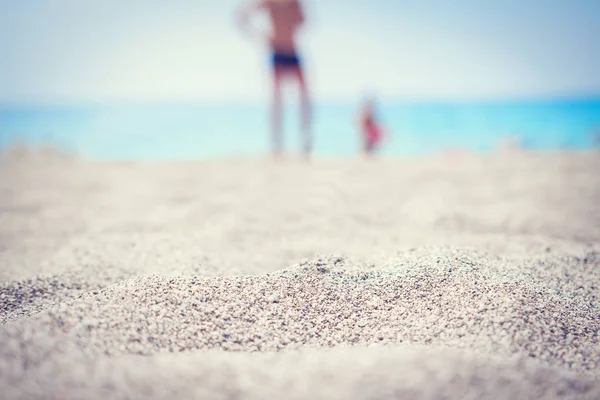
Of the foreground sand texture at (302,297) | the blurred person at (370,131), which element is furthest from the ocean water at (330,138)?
the foreground sand texture at (302,297)

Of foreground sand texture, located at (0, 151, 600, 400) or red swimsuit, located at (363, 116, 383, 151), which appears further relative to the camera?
red swimsuit, located at (363, 116, 383, 151)

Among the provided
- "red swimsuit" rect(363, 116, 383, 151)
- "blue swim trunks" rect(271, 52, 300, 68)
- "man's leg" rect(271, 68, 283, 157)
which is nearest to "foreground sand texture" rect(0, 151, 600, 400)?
"man's leg" rect(271, 68, 283, 157)

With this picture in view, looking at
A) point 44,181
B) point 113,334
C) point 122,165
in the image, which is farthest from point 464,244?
point 122,165

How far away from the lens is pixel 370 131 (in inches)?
257

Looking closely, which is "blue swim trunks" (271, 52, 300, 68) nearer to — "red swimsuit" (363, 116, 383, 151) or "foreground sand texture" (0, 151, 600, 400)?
"red swimsuit" (363, 116, 383, 151)

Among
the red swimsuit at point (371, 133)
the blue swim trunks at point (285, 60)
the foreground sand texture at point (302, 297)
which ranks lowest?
the foreground sand texture at point (302, 297)

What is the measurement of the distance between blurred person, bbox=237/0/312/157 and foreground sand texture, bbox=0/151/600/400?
238cm

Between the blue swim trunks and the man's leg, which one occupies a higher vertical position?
the blue swim trunks

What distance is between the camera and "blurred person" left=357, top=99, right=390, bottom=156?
6543mm

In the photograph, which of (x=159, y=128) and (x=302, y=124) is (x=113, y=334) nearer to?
(x=302, y=124)

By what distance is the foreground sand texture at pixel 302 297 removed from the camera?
2.95ft

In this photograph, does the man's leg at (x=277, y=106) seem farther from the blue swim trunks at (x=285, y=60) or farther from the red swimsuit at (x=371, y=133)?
the red swimsuit at (x=371, y=133)

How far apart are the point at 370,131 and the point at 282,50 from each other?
2.14 m

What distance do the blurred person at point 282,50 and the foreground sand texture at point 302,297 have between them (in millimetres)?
2382
